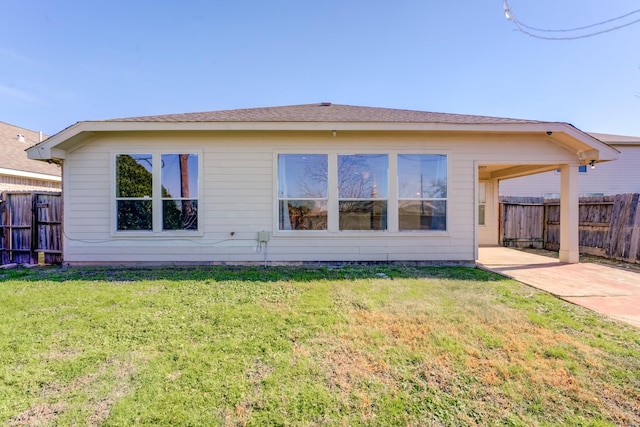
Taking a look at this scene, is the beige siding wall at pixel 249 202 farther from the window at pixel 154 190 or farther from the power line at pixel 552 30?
the power line at pixel 552 30

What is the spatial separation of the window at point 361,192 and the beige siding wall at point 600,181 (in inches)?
419

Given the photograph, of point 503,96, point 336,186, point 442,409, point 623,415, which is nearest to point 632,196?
point 503,96

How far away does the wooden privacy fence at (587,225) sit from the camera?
7.17m

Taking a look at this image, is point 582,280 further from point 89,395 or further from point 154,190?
point 154,190

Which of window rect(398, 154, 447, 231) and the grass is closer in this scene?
the grass

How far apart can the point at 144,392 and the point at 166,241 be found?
4.82 m

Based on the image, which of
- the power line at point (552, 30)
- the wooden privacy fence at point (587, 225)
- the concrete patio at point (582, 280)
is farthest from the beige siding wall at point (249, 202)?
the wooden privacy fence at point (587, 225)

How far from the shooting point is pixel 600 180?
14531mm

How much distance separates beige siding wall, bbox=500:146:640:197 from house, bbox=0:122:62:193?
20.4 m

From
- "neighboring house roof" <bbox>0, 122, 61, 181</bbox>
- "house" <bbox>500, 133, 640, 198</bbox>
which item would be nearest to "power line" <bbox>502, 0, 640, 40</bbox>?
"house" <bbox>500, 133, 640, 198</bbox>

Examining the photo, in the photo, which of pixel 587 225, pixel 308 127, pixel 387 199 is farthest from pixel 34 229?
pixel 587 225

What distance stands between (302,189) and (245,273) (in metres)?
2.21

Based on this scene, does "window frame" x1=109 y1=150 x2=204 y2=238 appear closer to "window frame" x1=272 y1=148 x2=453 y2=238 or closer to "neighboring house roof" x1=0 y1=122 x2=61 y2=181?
"window frame" x1=272 y1=148 x2=453 y2=238

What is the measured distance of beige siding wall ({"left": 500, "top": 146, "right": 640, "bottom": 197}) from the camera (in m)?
14.4
